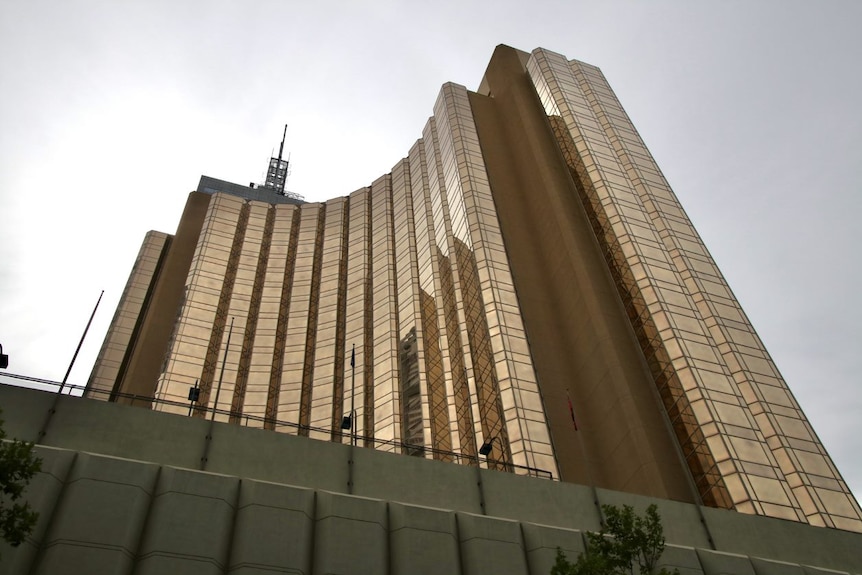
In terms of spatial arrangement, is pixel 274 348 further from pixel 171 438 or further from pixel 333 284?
pixel 171 438

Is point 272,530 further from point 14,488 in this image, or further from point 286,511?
point 14,488

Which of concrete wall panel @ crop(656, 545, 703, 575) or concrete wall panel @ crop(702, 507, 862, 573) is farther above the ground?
concrete wall panel @ crop(702, 507, 862, 573)

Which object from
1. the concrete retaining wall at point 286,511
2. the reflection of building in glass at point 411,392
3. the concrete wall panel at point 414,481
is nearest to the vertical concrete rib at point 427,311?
the reflection of building in glass at point 411,392

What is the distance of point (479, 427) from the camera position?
1940 inches

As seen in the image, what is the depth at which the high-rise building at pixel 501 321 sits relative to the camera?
4381 centimetres

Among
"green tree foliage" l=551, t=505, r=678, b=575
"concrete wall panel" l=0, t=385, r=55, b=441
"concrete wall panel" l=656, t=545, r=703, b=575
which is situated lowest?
"green tree foliage" l=551, t=505, r=678, b=575

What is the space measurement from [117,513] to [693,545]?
78.6ft

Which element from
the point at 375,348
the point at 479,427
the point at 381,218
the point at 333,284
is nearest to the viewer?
the point at 479,427

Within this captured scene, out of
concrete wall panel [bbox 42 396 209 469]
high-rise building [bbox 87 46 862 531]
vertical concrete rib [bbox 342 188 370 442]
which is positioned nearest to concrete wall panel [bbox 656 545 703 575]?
high-rise building [bbox 87 46 862 531]

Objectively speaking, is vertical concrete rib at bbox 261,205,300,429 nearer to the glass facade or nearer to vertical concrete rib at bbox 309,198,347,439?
vertical concrete rib at bbox 309,198,347,439

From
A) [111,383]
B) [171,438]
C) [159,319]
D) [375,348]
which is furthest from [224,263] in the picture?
[171,438]

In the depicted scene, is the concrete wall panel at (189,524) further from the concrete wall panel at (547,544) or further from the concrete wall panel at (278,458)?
the concrete wall panel at (547,544)

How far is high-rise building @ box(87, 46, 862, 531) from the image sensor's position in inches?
1725

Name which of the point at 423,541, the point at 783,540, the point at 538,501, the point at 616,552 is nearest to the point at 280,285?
the point at 538,501
